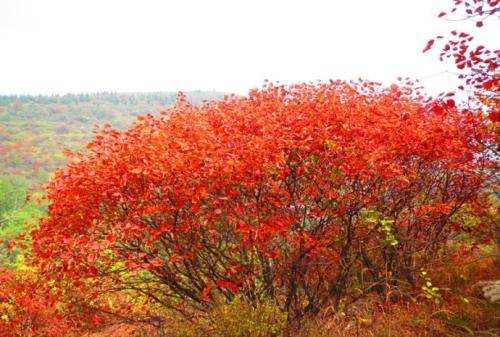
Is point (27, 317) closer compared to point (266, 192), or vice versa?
point (266, 192)

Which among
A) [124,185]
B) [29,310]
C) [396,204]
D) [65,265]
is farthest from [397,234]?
[29,310]

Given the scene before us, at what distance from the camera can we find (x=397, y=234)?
8.50 m

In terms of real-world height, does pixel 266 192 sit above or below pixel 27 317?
above

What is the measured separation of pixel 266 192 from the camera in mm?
6969

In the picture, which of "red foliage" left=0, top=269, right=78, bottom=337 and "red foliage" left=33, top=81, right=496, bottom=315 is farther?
"red foliage" left=0, top=269, right=78, bottom=337

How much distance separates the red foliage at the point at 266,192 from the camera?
6523 mm

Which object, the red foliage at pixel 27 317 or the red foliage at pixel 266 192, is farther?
the red foliage at pixel 27 317

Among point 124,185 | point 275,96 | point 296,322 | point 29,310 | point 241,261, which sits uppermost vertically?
point 275,96

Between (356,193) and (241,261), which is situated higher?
(356,193)

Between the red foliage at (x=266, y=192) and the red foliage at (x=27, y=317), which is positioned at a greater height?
the red foliage at (x=266, y=192)

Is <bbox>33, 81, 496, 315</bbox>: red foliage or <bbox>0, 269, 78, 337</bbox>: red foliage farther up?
<bbox>33, 81, 496, 315</bbox>: red foliage

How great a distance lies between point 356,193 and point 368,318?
188cm

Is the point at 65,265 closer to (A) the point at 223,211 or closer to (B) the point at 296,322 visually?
(A) the point at 223,211

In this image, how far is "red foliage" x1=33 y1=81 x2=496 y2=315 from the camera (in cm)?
652
